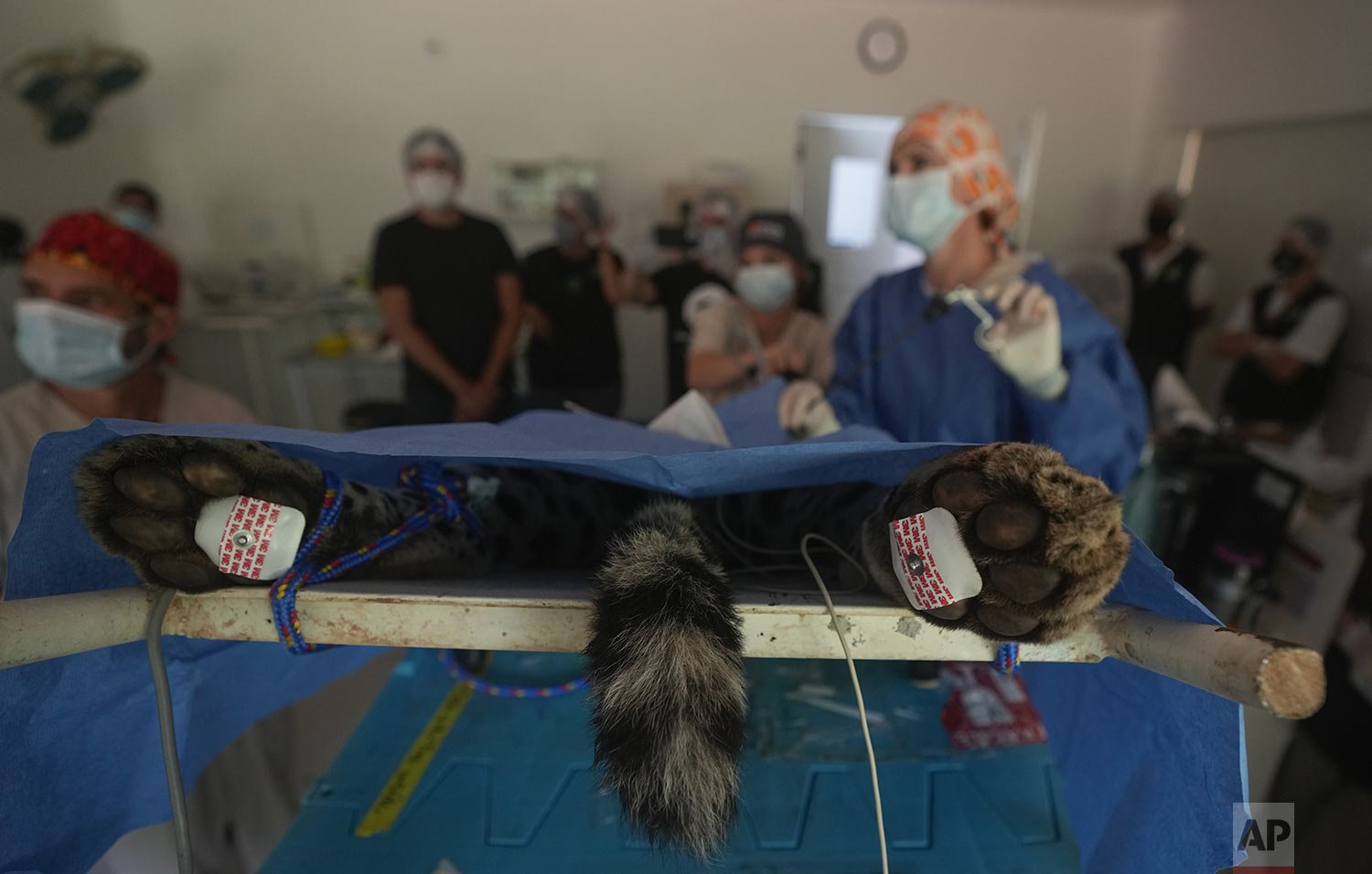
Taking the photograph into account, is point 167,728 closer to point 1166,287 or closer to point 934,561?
point 934,561

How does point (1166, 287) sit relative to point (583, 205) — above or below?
below

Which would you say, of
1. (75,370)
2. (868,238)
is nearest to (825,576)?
(75,370)

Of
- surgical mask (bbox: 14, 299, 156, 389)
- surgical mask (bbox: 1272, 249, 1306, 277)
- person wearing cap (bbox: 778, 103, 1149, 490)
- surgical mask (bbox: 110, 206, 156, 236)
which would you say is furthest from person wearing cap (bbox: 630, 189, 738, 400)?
surgical mask (bbox: 110, 206, 156, 236)

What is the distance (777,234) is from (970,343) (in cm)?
67

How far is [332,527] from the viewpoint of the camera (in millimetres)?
509

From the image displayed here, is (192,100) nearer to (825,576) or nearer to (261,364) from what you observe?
(261,364)

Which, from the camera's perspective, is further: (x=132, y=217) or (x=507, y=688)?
(x=132, y=217)

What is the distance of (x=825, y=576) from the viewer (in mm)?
618

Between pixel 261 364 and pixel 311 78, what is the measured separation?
1.51m

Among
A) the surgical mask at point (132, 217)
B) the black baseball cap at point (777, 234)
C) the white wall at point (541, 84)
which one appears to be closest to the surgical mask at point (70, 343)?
the black baseball cap at point (777, 234)

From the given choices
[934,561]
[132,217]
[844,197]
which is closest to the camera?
[934,561]

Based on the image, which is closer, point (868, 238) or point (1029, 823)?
point (1029, 823)

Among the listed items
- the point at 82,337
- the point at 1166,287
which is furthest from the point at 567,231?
the point at 1166,287

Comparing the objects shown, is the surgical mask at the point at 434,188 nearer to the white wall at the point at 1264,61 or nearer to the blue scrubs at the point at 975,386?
the blue scrubs at the point at 975,386
